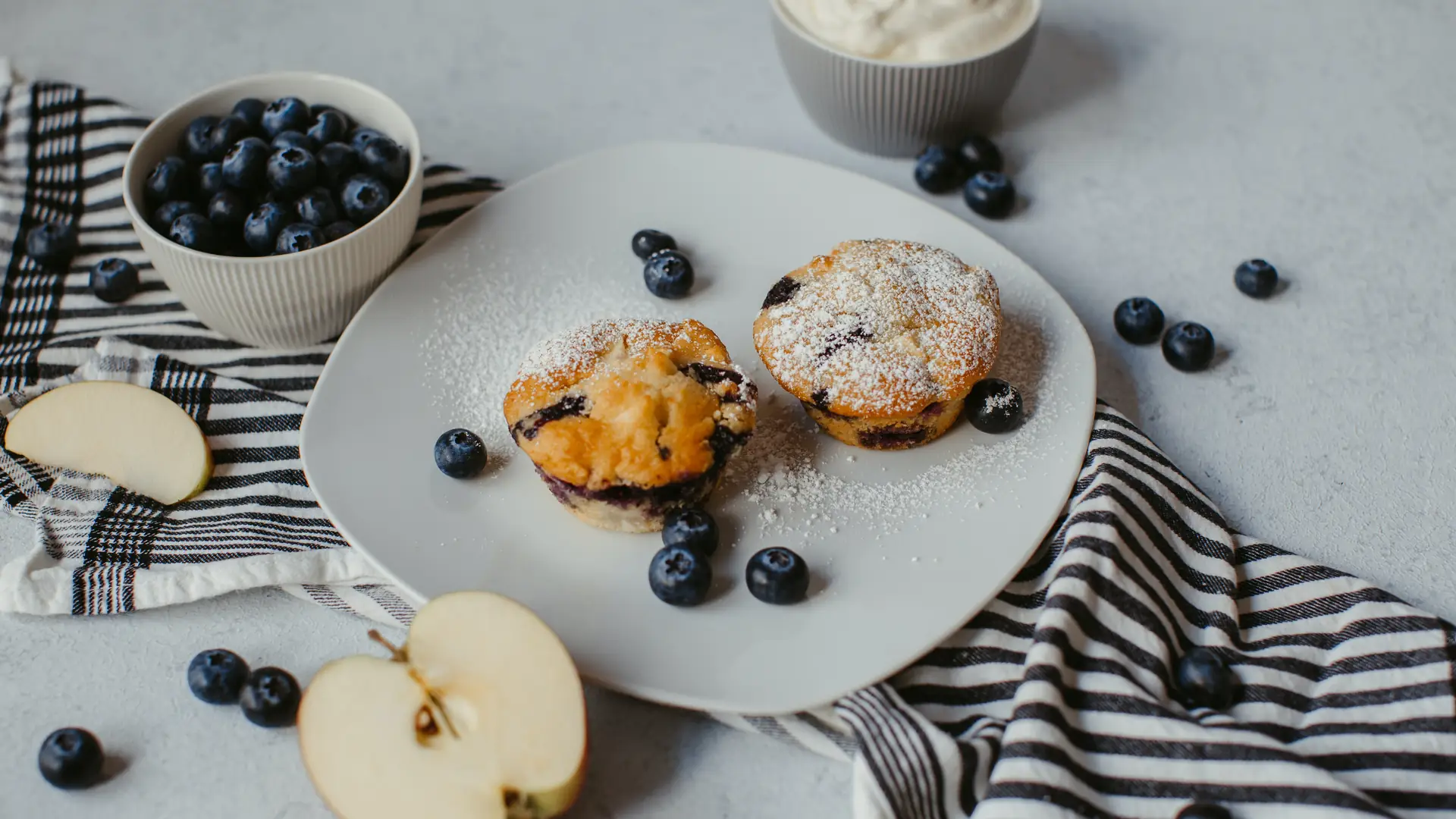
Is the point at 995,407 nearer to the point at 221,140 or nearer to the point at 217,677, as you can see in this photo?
the point at 217,677

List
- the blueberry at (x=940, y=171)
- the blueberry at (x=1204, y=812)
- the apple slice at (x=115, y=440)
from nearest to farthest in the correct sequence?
1. the blueberry at (x=1204, y=812)
2. the apple slice at (x=115, y=440)
3. the blueberry at (x=940, y=171)

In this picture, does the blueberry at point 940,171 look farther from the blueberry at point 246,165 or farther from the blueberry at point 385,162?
the blueberry at point 246,165

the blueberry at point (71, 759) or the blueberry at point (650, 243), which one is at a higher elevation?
the blueberry at point (650, 243)

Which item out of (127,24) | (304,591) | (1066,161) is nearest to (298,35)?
(127,24)

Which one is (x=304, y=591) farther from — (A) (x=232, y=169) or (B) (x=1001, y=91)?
(B) (x=1001, y=91)

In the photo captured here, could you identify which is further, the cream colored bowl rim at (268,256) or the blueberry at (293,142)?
the blueberry at (293,142)

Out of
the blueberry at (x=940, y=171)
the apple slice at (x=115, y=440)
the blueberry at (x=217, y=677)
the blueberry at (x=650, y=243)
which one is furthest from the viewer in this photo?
the blueberry at (x=940, y=171)

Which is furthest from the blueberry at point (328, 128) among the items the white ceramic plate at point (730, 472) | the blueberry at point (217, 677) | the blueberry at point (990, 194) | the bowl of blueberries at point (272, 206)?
the blueberry at point (990, 194)
